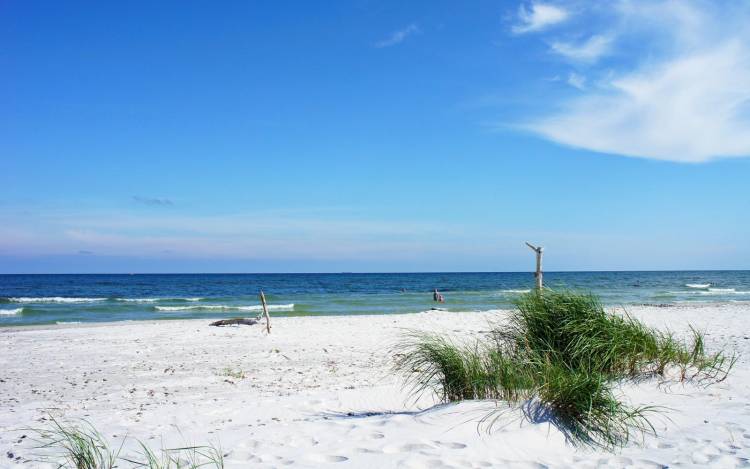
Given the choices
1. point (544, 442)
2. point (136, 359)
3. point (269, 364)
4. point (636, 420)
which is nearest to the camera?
point (544, 442)

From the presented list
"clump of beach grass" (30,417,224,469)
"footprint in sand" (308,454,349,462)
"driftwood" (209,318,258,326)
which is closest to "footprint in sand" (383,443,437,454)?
"footprint in sand" (308,454,349,462)

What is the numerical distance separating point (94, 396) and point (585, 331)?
7.35 metres

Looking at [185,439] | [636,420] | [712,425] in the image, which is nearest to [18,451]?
[185,439]

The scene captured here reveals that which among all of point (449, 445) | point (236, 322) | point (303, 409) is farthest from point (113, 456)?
point (236, 322)

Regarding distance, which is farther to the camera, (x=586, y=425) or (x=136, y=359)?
(x=136, y=359)

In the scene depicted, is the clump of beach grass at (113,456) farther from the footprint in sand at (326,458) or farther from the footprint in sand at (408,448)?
the footprint in sand at (408,448)

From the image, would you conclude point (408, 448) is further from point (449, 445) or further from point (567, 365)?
point (567, 365)

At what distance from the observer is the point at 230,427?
228 inches

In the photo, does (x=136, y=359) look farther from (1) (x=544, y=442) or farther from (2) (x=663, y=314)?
(2) (x=663, y=314)

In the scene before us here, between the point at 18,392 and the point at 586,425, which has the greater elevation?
the point at 586,425

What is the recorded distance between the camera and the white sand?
4.21 metres

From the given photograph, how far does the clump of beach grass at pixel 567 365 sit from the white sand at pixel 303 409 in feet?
0.70

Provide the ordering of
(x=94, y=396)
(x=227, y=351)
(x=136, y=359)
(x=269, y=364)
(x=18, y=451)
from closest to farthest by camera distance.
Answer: (x=18, y=451) → (x=94, y=396) → (x=269, y=364) → (x=136, y=359) → (x=227, y=351)

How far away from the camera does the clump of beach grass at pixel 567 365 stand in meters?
4.60
